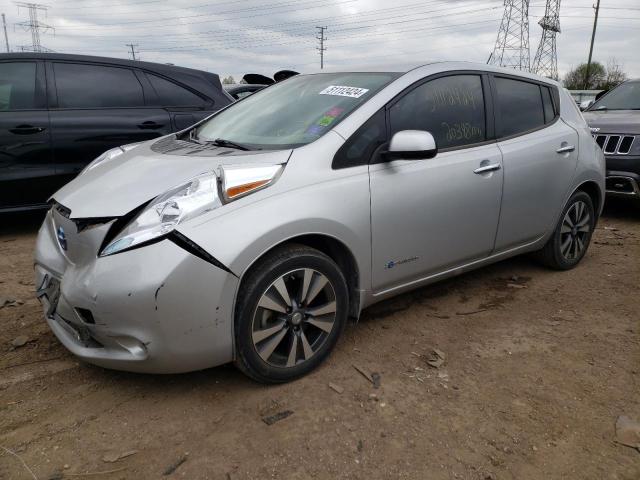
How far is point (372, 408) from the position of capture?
2.42 meters

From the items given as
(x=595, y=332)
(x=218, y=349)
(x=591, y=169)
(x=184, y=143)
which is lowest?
(x=595, y=332)

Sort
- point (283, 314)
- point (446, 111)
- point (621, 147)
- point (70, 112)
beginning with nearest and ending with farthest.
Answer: point (283, 314)
point (446, 111)
point (70, 112)
point (621, 147)

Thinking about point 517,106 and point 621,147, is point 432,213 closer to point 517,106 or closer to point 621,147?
point 517,106

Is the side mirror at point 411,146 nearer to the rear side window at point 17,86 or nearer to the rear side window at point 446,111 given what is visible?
the rear side window at point 446,111

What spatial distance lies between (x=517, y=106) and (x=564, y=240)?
119 centimetres

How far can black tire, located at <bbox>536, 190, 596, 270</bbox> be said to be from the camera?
407 cm

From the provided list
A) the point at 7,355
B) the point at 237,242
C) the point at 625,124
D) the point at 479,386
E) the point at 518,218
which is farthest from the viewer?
the point at 625,124

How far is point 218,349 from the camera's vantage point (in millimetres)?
2316

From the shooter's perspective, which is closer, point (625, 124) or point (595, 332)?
point (595, 332)

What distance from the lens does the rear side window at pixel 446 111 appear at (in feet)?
9.82

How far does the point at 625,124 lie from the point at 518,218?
350 cm

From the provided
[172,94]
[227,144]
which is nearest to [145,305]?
[227,144]

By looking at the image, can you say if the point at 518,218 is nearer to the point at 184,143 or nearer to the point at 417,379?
the point at 417,379

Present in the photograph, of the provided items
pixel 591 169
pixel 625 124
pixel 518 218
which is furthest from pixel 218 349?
pixel 625 124
